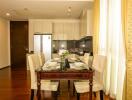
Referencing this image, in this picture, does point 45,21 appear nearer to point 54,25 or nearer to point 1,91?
point 54,25

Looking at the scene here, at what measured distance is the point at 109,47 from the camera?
4.33m

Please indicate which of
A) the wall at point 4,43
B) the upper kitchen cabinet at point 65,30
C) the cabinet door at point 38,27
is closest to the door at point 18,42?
the wall at point 4,43

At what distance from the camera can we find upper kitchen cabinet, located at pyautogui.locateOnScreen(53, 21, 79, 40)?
9.17 metres

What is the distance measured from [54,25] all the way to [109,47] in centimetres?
527

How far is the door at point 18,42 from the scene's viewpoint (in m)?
10.2

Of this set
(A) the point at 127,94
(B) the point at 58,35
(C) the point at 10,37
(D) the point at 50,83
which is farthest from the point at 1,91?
(C) the point at 10,37

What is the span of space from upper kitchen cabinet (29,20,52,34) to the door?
1246mm

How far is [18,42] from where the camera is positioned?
1029 centimetres

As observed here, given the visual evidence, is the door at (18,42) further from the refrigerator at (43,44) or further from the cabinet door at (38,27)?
the refrigerator at (43,44)

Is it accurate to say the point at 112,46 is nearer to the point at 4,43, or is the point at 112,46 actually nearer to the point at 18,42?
the point at 4,43

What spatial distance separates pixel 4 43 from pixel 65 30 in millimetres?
3251

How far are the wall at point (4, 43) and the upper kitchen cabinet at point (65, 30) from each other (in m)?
2.60

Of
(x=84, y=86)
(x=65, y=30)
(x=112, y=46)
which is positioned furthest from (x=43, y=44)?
(x=84, y=86)

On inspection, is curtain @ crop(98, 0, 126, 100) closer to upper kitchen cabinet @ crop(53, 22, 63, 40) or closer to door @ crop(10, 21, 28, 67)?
upper kitchen cabinet @ crop(53, 22, 63, 40)
